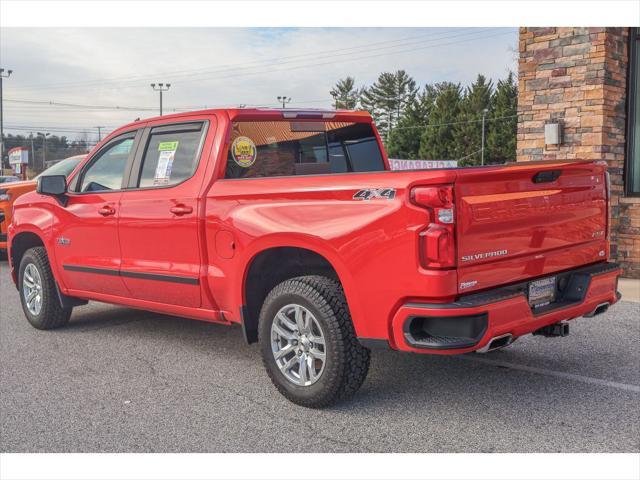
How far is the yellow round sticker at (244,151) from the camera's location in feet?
16.9

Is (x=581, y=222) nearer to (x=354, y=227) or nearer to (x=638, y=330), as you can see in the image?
(x=354, y=227)

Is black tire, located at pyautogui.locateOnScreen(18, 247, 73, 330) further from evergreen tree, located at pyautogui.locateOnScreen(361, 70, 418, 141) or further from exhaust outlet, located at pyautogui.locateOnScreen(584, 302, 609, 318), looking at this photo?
evergreen tree, located at pyautogui.locateOnScreen(361, 70, 418, 141)

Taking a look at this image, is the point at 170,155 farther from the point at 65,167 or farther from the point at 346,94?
the point at 346,94

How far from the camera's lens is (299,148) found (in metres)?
5.51

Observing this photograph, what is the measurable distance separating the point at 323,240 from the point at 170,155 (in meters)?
1.87

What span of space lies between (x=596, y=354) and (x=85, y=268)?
170 inches

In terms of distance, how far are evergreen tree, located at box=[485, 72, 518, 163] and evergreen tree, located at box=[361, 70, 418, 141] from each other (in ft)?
62.7

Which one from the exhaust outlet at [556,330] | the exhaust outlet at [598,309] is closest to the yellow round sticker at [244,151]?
the exhaust outlet at [556,330]

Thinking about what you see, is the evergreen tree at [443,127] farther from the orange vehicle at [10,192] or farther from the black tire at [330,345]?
the black tire at [330,345]

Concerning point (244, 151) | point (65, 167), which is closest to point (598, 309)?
point (244, 151)

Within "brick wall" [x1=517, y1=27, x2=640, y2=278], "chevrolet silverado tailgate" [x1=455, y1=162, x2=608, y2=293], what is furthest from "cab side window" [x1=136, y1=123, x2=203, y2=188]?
"brick wall" [x1=517, y1=27, x2=640, y2=278]

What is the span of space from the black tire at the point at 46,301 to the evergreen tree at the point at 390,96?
101 m

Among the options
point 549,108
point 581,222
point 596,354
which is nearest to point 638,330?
point 596,354

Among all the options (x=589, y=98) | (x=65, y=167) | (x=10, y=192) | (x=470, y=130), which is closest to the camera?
(x=589, y=98)
